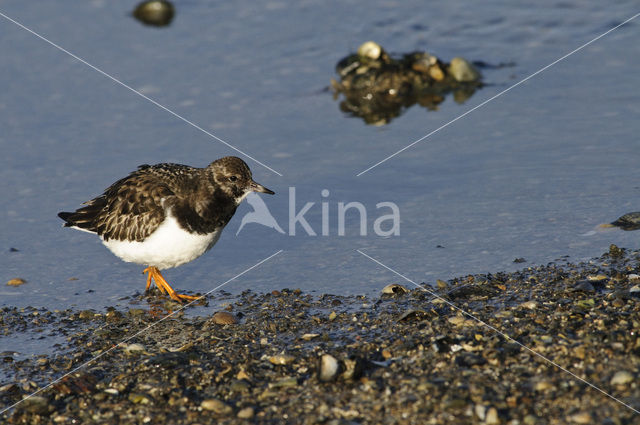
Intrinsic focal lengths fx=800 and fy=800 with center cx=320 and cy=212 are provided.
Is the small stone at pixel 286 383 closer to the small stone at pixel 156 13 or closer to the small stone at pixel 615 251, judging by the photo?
the small stone at pixel 615 251

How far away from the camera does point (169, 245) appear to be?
25.2ft

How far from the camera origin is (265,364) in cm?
646

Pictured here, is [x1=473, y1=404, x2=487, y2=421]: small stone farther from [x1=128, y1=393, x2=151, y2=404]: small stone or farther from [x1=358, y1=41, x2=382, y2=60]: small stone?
[x1=358, y1=41, x2=382, y2=60]: small stone

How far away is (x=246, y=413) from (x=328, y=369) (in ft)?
2.36

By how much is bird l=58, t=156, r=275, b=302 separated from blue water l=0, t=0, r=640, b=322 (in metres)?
0.72

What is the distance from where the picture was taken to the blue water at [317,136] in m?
8.78

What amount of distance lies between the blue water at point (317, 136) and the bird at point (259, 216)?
0.11m

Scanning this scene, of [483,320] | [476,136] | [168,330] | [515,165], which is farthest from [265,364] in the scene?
[476,136]

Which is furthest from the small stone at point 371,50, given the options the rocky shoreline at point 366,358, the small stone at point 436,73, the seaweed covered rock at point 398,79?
the rocky shoreline at point 366,358

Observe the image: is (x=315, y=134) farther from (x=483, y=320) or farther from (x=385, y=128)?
(x=483, y=320)

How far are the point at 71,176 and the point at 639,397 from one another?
25.8 feet

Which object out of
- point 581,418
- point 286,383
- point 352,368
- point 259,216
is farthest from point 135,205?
point 581,418

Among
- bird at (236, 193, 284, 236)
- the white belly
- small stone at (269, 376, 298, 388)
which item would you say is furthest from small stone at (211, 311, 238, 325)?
bird at (236, 193, 284, 236)

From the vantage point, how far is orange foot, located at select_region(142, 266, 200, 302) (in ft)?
26.9
